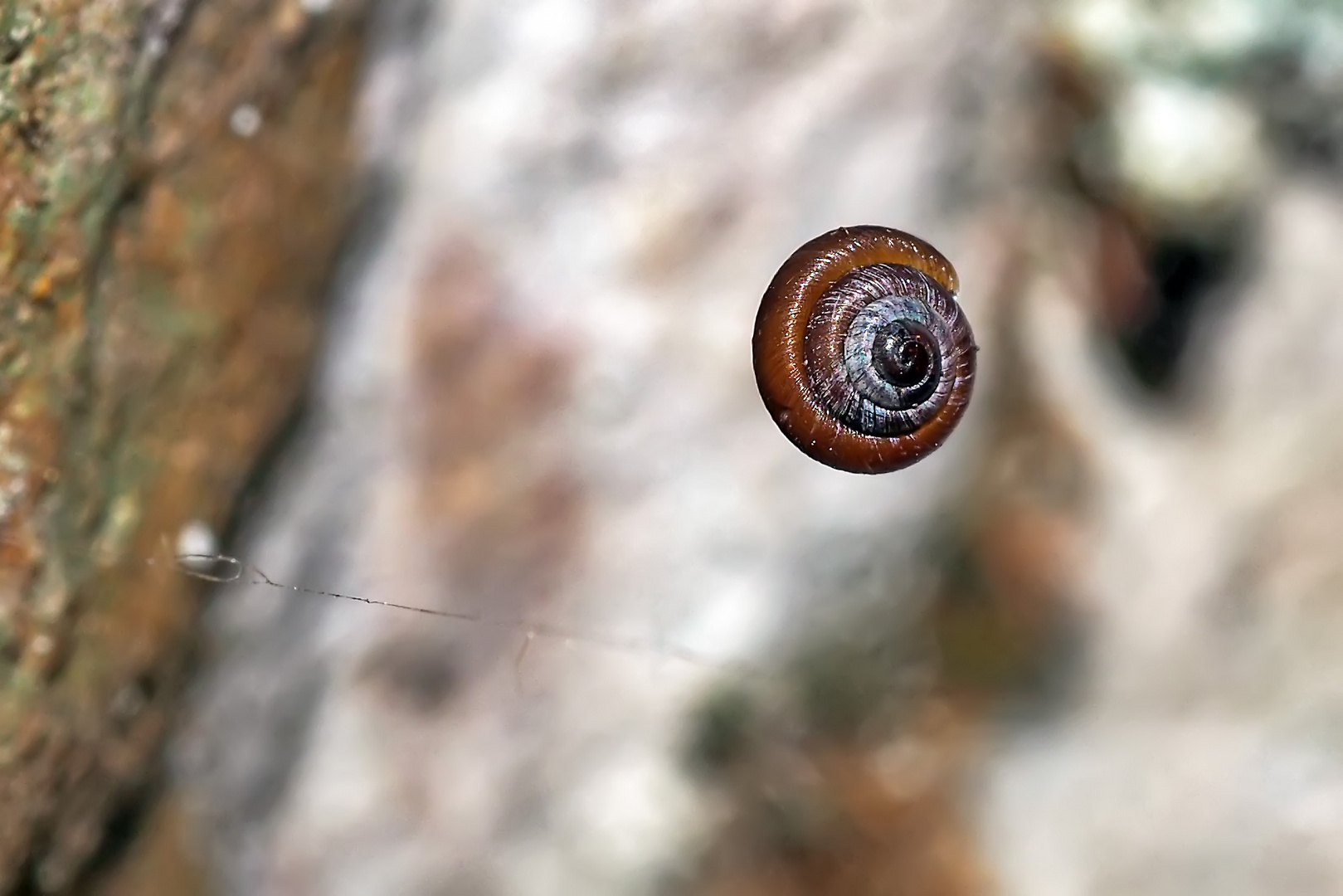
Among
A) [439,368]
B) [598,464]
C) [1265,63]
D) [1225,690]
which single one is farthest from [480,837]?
[1265,63]

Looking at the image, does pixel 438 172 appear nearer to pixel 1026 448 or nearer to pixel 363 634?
pixel 363 634

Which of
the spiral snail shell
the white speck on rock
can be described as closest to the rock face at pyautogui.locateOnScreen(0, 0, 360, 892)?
the white speck on rock

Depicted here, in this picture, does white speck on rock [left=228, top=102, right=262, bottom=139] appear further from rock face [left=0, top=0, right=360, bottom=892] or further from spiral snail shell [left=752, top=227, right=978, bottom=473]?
spiral snail shell [left=752, top=227, right=978, bottom=473]

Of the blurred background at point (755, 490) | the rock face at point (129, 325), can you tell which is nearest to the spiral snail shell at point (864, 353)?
the blurred background at point (755, 490)

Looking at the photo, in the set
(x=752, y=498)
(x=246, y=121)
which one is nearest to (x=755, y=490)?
(x=752, y=498)

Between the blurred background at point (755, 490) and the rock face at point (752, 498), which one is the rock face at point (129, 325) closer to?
the blurred background at point (755, 490)

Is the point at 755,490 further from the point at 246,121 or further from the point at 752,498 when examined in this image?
the point at 246,121

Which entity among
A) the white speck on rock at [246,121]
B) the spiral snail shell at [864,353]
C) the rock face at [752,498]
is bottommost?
the rock face at [752,498]
